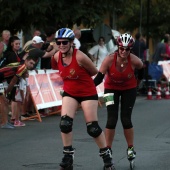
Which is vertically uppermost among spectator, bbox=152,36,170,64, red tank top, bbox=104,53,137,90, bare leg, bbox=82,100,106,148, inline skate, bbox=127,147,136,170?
red tank top, bbox=104,53,137,90

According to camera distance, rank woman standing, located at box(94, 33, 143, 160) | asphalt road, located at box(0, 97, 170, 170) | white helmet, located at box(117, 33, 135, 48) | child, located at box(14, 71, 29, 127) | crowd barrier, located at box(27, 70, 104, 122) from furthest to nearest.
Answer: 1. crowd barrier, located at box(27, 70, 104, 122)
2. child, located at box(14, 71, 29, 127)
3. asphalt road, located at box(0, 97, 170, 170)
4. woman standing, located at box(94, 33, 143, 160)
5. white helmet, located at box(117, 33, 135, 48)

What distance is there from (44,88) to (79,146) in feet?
16.4

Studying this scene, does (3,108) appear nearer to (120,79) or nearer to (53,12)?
(120,79)

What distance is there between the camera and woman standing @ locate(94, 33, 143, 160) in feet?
30.4

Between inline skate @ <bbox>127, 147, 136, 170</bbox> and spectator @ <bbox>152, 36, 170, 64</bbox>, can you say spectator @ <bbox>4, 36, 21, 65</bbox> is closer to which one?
inline skate @ <bbox>127, 147, 136, 170</bbox>

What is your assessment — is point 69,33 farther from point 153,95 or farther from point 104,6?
point 153,95

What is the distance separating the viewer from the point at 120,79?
30.6ft

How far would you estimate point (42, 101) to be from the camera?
16219mm

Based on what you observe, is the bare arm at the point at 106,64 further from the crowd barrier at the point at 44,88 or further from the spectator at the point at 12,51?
the crowd barrier at the point at 44,88

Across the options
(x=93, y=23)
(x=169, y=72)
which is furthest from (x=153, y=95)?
(x=93, y=23)

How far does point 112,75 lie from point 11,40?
20.6 feet

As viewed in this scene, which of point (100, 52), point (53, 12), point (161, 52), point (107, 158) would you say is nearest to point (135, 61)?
point (107, 158)

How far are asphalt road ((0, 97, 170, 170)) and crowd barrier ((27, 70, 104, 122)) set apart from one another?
1.20ft

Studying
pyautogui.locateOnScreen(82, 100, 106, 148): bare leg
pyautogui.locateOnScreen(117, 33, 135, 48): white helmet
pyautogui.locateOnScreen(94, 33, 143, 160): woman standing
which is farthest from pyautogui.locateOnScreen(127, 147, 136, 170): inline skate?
pyautogui.locateOnScreen(117, 33, 135, 48): white helmet
